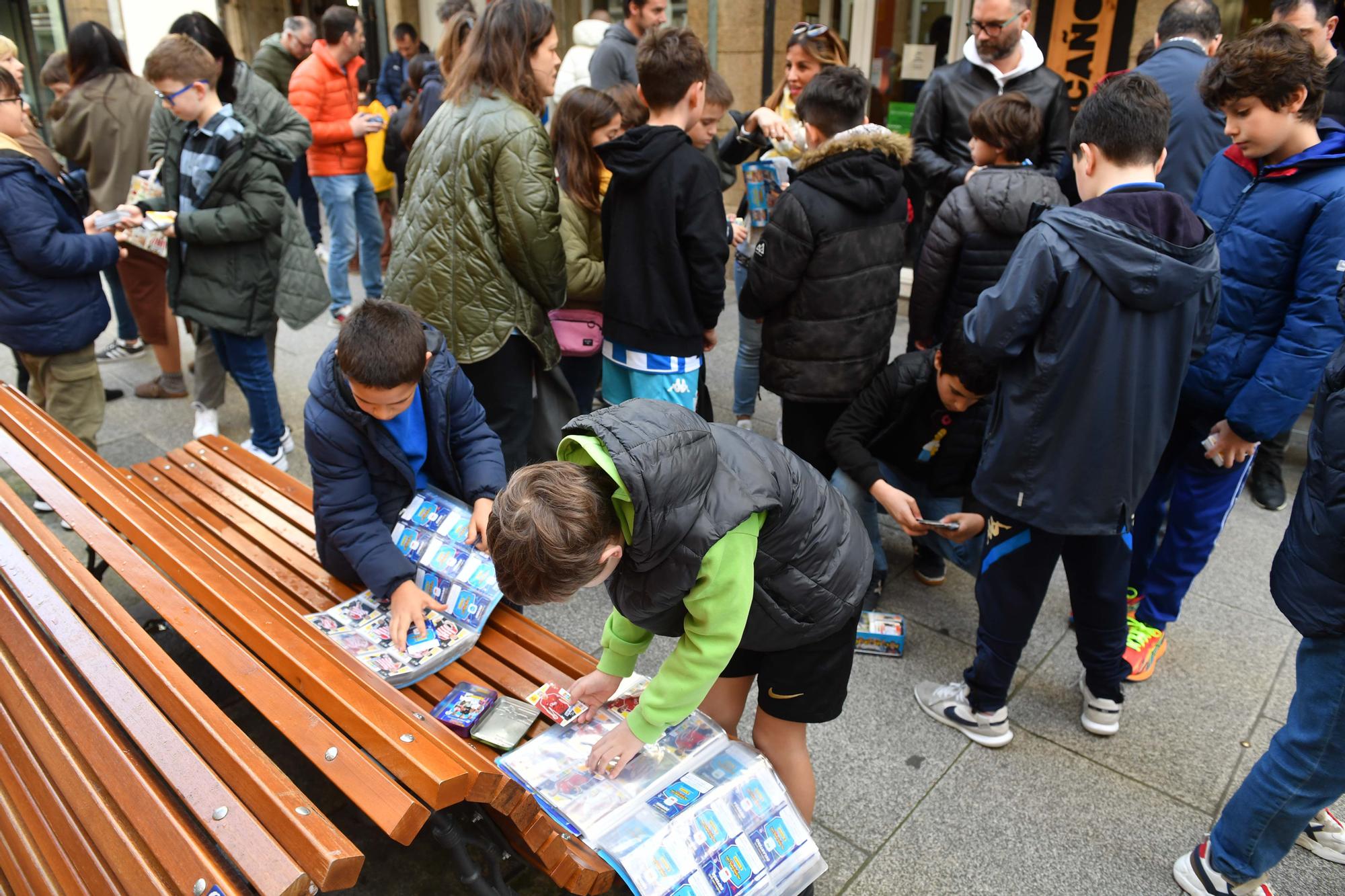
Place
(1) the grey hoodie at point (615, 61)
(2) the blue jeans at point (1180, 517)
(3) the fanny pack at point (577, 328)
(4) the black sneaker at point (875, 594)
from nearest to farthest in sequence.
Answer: (2) the blue jeans at point (1180, 517) → (4) the black sneaker at point (875, 594) → (3) the fanny pack at point (577, 328) → (1) the grey hoodie at point (615, 61)

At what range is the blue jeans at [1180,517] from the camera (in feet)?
10.8

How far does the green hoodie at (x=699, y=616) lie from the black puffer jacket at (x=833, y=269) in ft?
5.82

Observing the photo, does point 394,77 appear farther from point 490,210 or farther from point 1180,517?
point 1180,517

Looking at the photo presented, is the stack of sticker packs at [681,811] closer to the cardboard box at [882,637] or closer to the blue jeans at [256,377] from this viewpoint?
the cardboard box at [882,637]

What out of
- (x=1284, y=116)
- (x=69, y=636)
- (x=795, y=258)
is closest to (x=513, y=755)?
(x=69, y=636)

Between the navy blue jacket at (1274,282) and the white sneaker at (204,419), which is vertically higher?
the navy blue jacket at (1274,282)

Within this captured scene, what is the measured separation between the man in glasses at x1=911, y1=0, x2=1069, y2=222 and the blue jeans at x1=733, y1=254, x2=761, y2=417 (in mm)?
1137

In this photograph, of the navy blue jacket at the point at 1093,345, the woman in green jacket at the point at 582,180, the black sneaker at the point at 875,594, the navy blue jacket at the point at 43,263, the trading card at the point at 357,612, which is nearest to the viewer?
the navy blue jacket at the point at 1093,345

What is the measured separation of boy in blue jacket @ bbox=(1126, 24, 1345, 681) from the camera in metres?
2.75

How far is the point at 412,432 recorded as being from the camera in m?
2.86

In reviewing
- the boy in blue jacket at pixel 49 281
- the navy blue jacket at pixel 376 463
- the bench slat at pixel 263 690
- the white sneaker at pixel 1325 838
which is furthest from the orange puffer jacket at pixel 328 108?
the white sneaker at pixel 1325 838

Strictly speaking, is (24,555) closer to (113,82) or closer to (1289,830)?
(1289,830)

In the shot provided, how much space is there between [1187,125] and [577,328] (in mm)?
2738

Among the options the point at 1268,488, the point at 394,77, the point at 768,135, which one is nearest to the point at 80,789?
the point at 768,135
